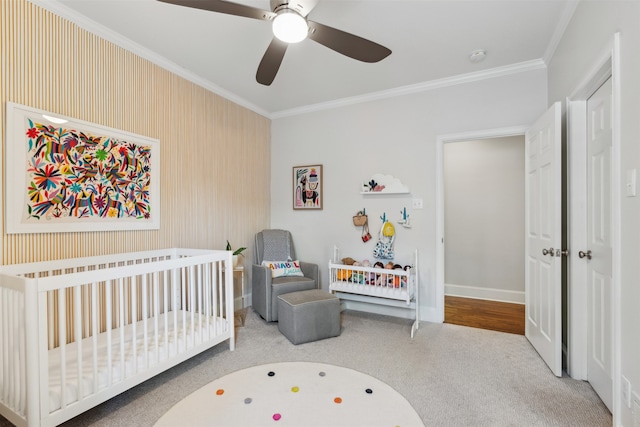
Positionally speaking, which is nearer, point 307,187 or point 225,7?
point 225,7

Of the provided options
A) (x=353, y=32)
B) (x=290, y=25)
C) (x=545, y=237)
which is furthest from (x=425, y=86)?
(x=290, y=25)

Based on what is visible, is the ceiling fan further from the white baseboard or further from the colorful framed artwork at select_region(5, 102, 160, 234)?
the white baseboard

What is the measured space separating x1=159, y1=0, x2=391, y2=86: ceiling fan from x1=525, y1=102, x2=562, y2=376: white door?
4.67 ft

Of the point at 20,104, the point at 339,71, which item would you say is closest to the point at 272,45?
the point at 339,71

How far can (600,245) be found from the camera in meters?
1.82

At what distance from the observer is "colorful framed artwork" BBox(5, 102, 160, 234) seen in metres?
1.89

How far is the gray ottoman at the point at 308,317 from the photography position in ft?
8.61

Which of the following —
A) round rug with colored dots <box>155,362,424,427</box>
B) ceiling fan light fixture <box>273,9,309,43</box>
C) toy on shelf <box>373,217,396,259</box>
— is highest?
ceiling fan light fixture <box>273,9,309,43</box>

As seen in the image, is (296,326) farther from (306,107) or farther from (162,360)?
(306,107)

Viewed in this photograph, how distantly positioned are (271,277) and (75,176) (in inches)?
72.3

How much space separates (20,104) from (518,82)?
3.87 meters

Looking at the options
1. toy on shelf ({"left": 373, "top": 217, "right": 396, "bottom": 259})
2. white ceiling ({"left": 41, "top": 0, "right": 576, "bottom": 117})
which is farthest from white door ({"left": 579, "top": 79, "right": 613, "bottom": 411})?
toy on shelf ({"left": 373, "top": 217, "right": 396, "bottom": 259})

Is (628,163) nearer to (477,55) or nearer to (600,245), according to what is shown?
(600,245)

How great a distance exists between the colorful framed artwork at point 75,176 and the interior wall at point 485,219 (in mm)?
3687
